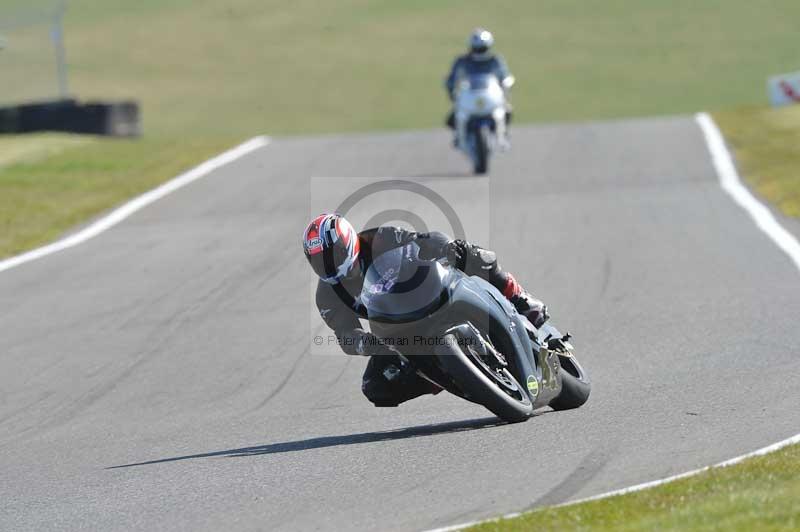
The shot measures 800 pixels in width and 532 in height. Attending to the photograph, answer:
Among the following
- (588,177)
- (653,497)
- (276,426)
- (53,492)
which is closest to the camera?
(653,497)

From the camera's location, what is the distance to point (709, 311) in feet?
37.1

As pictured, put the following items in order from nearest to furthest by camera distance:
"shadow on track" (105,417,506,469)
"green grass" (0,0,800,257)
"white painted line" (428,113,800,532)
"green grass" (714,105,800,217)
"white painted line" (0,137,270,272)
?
1. "white painted line" (428,113,800,532)
2. "shadow on track" (105,417,506,469)
3. "white painted line" (0,137,270,272)
4. "green grass" (714,105,800,217)
5. "green grass" (0,0,800,257)

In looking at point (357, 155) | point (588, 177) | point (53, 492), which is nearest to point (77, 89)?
point (357, 155)

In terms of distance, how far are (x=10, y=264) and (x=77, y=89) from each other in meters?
26.8

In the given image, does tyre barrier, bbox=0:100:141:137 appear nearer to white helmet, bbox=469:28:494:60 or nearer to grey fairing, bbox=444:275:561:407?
white helmet, bbox=469:28:494:60

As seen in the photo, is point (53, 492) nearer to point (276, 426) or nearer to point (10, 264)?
point (276, 426)

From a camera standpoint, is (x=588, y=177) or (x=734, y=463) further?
(x=588, y=177)

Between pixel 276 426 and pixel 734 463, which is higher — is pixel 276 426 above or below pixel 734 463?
below

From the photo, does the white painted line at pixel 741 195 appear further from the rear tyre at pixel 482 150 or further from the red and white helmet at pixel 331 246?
the red and white helmet at pixel 331 246

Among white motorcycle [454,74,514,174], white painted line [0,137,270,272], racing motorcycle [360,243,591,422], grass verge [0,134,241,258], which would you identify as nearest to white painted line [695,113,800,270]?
white motorcycle [454,74,514,174]

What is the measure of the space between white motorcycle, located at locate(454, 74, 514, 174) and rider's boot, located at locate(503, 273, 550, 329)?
1219cm

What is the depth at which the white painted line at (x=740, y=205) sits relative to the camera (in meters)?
6.19

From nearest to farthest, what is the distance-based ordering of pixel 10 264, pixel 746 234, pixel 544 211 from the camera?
pixel 746 234 < pixel 10 264 < pixel 544 211

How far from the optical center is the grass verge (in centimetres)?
1842
